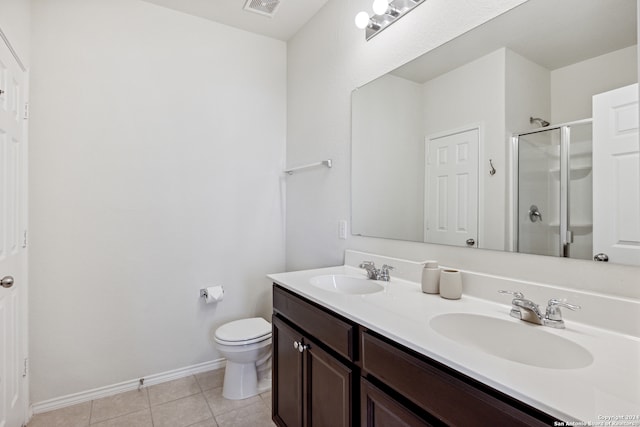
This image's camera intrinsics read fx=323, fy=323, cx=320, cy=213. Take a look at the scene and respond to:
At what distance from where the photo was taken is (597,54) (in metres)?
1.02

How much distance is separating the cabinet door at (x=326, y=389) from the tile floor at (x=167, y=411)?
0.65 metres

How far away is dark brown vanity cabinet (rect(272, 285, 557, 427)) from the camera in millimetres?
730

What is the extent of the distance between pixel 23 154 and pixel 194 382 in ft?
5.76

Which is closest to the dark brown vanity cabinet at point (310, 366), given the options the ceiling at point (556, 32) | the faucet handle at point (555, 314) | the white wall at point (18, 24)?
the faucet handle at point (555, 314)

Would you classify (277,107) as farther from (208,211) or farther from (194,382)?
(194,382)

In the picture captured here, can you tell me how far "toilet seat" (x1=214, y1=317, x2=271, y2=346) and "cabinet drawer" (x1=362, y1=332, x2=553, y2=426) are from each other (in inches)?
45.5

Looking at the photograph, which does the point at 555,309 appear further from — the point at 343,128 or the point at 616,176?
the point at 343,128

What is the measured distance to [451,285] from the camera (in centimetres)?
128

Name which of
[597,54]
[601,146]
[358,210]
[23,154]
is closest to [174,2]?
[23,154]

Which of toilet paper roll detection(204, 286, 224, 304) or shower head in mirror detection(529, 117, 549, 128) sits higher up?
shower head in mirror detection(529, 117, 549, 128)

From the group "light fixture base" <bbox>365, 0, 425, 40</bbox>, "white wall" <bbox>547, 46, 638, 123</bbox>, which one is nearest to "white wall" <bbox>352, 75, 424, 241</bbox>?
"light fixture base" <bbox>365, 0, 425, 40</bbox>

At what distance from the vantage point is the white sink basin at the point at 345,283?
5.41 ft

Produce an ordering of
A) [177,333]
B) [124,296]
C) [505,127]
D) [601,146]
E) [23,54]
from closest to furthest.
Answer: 1. [601,146]
2. [505,127]
3. [23,54]
4. [124,296]
5. [177,333]

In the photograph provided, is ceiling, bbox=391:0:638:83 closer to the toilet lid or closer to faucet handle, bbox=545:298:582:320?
faucet handle, bbox=545:298:582:320
